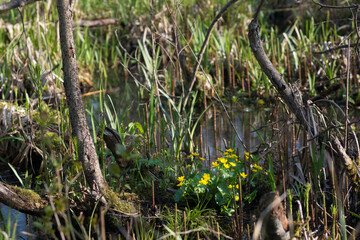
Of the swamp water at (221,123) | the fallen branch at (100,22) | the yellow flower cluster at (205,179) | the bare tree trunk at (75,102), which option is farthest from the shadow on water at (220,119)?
the fallen branch at (100,22)

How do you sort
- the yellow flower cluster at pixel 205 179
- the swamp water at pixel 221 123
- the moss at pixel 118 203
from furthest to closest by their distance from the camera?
the swamp water at pixel 221 123, the yellow flower cluster at pixel 205 179, the moss at pixel 118 203

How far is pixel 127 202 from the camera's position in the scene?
2.59 m

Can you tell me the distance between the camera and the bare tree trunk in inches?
88.4

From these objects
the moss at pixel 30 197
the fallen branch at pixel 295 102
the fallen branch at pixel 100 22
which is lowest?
the moss at pixel 30 197

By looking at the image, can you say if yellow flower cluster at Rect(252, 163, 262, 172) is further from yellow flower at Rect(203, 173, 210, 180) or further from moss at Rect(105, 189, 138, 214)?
moss at Rect(105, 189, 138, 214)

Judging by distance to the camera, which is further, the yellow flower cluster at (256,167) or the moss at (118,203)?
the yellow flower cluster at (256,167)

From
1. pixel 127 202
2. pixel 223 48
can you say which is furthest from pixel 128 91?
pixel 127 202

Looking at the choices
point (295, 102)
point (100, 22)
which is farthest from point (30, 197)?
point (100, 22)

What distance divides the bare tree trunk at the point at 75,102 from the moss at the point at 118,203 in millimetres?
40

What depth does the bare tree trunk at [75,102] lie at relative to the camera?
225 centimetres

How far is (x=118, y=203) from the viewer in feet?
8.24

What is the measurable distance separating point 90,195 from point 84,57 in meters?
4.48

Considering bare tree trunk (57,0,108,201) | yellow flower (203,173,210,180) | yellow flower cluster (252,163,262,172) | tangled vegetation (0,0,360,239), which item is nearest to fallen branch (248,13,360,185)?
tangled vegetation (0,0,360,239)

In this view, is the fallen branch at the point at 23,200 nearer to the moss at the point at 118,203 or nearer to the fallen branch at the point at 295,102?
the moss at the point at 118,203
